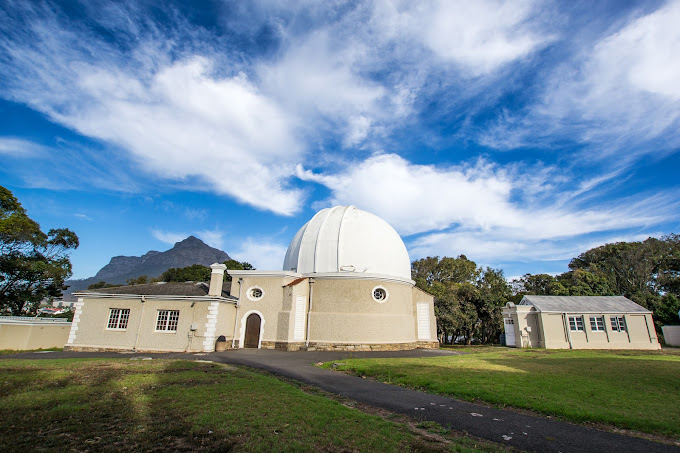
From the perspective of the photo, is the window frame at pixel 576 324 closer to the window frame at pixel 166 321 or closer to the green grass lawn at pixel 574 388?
the green grass lawn at pixel 574 388

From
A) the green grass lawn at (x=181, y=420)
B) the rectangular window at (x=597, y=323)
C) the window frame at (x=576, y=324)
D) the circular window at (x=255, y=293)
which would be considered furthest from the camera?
the rectangular window at (x=597, y=323)

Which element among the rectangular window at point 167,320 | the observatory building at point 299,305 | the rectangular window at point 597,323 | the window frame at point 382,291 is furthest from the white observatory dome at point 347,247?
the rectangular window at point 597,323

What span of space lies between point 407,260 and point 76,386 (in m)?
19.8

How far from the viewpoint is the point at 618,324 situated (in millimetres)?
23562

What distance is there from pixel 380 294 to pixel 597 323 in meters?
16.4

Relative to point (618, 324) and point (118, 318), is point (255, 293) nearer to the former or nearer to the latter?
point (118, 318)

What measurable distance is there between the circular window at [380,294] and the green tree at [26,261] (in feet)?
84.7

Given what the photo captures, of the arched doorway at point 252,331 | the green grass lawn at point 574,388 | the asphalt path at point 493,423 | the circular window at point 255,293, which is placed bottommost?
the asphalt path at point 493,423

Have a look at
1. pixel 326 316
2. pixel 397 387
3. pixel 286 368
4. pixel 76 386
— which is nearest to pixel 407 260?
pixel 326 316

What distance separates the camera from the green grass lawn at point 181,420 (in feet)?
13.4

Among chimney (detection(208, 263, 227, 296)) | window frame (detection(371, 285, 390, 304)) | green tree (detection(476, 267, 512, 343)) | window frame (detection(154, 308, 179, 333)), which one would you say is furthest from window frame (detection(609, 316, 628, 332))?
window frame (detection(154, 308, 179, 333))

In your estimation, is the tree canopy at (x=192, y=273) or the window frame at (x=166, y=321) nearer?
the window frame at (x=166, y=321)

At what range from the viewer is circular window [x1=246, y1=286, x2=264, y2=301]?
1986 centimetres

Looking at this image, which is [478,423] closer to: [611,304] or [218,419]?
[218,419]
